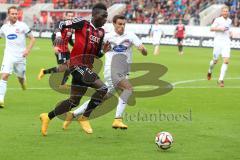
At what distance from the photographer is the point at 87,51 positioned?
1102 cm

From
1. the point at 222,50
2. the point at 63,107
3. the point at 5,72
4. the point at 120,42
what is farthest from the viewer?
the point at 222,50

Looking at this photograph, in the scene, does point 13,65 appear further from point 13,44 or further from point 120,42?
point 120,42

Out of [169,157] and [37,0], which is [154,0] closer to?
[37,0]

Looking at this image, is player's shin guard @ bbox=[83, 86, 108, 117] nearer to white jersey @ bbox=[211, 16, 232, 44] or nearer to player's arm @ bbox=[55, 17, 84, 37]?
player's arm @ bbox=[55, 17, 84, 37]

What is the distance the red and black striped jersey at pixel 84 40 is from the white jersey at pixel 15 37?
452cm

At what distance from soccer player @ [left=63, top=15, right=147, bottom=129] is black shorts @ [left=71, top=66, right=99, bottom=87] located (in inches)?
29.9

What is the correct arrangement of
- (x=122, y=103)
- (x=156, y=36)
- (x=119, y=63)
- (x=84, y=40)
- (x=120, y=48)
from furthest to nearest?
(x=156, y=36)
(x=119, y=63)
(x=120, y=48)
(x=122, y=103)
(x=84, y=40)

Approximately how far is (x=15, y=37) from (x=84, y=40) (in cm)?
481

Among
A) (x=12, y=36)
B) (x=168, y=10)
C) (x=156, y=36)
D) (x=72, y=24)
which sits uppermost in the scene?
(x=72, y=24)

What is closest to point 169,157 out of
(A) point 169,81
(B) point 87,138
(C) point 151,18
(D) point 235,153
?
(D) point 235,153

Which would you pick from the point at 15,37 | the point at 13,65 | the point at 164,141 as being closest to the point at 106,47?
the point at 164,141

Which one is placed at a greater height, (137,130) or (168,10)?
(137,130)

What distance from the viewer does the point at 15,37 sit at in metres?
15.3

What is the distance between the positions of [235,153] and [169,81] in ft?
40.6
